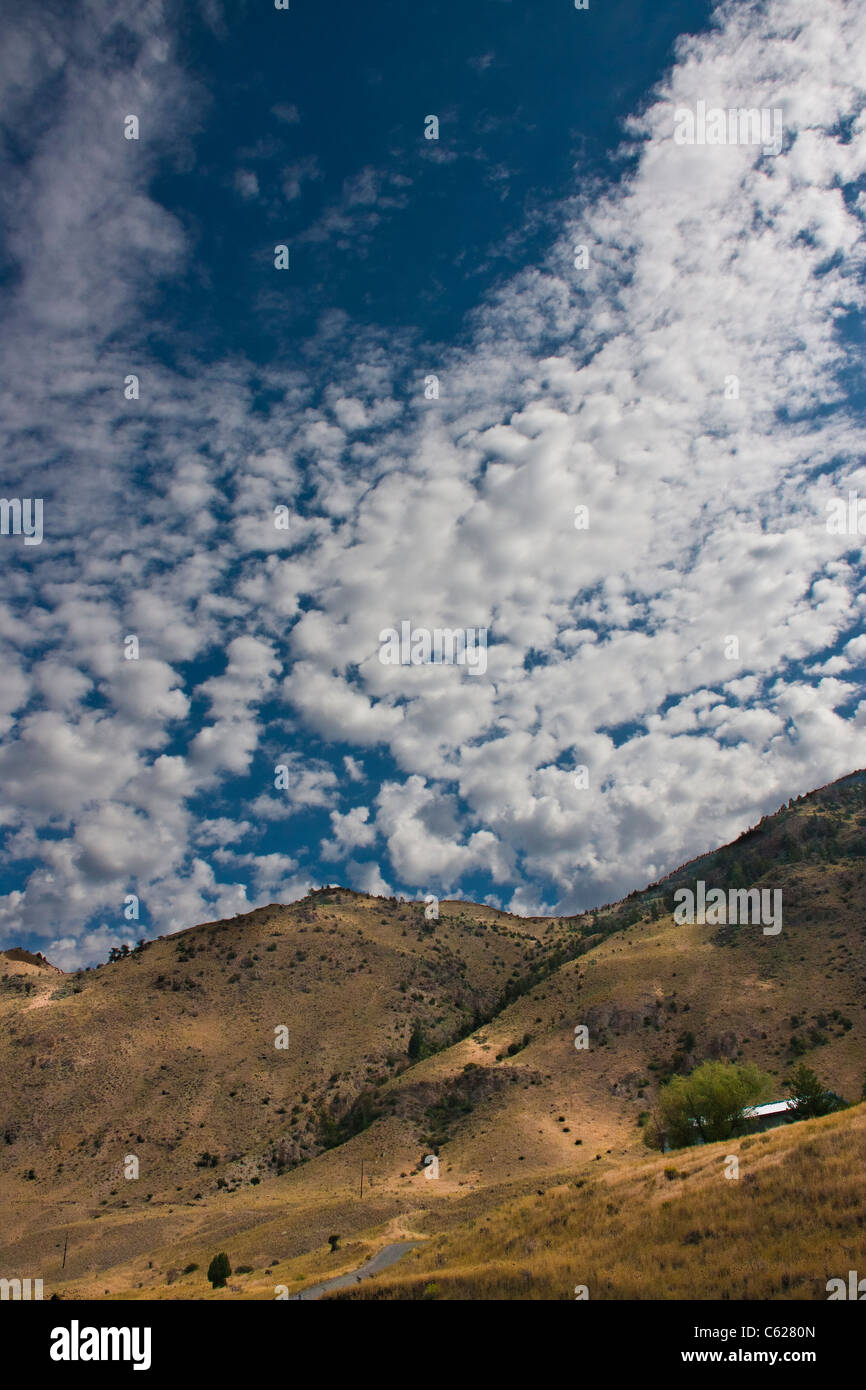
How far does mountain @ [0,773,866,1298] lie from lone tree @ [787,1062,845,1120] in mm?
14867

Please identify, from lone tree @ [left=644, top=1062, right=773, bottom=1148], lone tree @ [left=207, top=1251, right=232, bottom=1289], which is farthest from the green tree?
Result: lone tree @ [left=207, top=1251, right=232, bottom=1289]

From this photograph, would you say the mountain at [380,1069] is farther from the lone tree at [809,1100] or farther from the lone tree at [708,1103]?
the lone tree at [809,1100]

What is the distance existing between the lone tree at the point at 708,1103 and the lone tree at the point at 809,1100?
347 cm

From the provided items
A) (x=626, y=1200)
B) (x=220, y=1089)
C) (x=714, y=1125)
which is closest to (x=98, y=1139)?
(x=220, y=1089)

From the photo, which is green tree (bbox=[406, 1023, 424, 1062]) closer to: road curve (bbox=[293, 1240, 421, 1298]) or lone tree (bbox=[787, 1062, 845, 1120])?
lone tree (bbox=[787, 1062, 845, 1120])

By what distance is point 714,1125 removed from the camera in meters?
58.4

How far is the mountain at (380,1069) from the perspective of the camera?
59.8 metres

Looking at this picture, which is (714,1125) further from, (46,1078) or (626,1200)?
(46,1078)

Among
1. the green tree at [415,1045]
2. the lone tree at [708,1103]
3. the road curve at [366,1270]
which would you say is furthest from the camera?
the green tree at [415,1045]

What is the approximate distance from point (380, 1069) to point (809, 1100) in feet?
227

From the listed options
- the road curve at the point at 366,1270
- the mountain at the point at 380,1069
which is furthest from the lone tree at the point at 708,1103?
the road curve at the point at 366,1270

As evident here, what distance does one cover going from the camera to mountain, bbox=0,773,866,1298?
5981 centimetres
